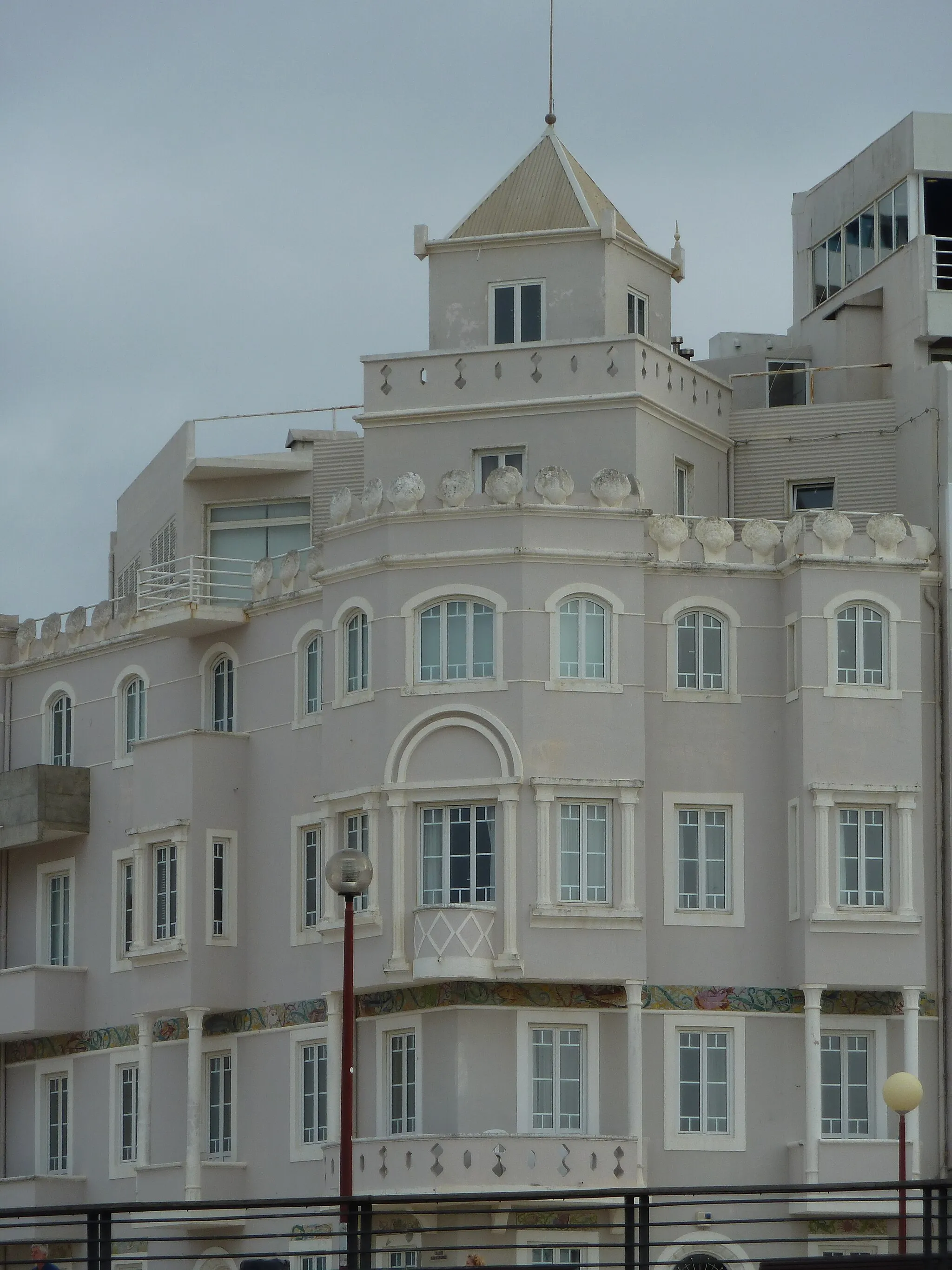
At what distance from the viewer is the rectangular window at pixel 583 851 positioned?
4638 centimetres

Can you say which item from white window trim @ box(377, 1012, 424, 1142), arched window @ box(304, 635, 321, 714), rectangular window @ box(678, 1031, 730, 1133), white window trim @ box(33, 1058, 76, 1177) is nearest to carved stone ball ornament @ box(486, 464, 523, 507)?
arched window @ box(304, 635, 321, 714)

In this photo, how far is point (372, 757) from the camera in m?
47.5

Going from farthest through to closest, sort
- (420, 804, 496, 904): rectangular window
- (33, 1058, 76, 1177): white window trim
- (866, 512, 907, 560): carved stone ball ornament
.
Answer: (33, 1058, 76, 1177): white window trim < (866, 512, 907, 560): carved stone ball ornament < (420, 804, 496, 904): rectangular window

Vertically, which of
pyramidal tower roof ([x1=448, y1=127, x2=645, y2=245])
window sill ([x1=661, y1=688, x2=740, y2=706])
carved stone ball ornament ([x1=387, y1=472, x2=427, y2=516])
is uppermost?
pyramidal tower roof ([x1=448, y1=127, x2=645, y2=245])

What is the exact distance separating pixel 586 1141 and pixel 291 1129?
22.5ft

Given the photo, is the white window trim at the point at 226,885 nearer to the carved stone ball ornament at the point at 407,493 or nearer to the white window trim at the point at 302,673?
the white window trim at the point at 302,673

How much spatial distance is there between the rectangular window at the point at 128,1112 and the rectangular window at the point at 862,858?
1514cm

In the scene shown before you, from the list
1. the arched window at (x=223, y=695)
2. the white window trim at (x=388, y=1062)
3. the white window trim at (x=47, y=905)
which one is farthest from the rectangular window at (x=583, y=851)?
the white window trim at (x=47, y=905)

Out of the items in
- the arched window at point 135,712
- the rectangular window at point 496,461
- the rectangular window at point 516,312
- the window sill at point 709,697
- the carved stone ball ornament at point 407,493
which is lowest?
the window sill at point 709,697

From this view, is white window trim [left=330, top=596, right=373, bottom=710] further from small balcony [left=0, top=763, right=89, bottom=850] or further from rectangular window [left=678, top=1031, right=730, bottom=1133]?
small balcony [left=0, top=763, right=89, bottom=850]

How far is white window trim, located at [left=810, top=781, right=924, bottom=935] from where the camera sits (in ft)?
154

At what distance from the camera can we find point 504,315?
5250cm

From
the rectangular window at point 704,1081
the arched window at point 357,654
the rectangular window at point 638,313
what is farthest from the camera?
the rectangular window at point 638,313

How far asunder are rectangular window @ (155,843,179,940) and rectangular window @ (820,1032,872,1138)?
1290 cm
